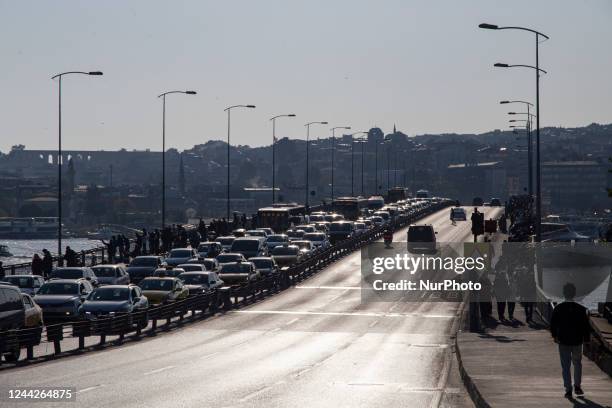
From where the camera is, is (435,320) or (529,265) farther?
(529,265)

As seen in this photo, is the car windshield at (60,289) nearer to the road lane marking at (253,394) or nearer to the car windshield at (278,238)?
the road lane marking at (253,394)

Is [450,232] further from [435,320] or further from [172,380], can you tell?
[172,380]

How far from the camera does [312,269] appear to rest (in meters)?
71.6

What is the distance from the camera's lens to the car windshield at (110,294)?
40688 millimetres

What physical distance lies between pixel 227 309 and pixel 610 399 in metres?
31.8

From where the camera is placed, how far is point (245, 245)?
71625 mm

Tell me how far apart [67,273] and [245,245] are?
23.0 m

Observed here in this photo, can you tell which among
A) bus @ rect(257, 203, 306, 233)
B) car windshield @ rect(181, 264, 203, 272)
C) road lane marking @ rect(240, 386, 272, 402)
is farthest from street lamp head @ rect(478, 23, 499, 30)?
bus @ rect(257, 203, 306, 233)

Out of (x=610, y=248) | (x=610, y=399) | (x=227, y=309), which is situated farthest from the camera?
(x=610, y=248)

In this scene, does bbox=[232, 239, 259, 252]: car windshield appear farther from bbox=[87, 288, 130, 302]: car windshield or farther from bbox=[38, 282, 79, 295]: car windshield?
bbox=[87, 288, 130, 302]: car windshield

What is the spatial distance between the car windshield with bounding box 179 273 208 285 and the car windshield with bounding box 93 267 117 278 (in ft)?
10.7

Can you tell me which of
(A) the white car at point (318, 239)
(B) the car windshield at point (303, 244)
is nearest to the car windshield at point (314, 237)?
(A) the white car at point (318, 239)

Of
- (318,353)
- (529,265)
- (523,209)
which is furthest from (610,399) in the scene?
(523,209)

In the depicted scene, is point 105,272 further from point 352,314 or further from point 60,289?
point 60,289
